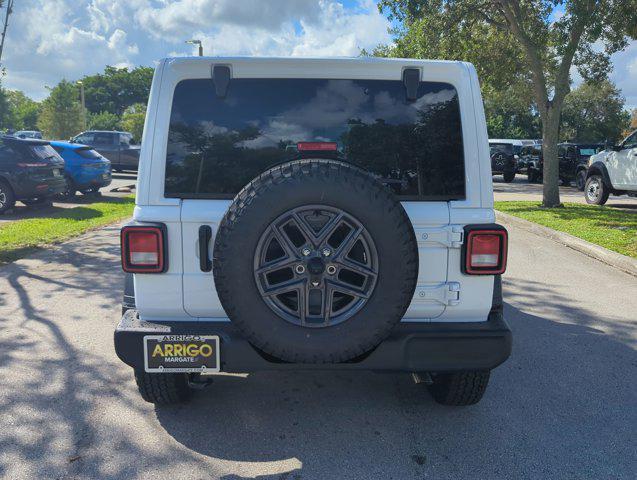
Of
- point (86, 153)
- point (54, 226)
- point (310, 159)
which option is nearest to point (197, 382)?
point (310, 159)

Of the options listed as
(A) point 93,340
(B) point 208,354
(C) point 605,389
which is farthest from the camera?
(A) point 93,340

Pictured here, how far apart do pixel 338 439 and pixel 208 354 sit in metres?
0.92

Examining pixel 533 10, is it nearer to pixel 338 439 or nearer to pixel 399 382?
pixel 399 382

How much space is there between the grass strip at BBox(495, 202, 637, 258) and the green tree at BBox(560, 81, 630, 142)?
35.7m

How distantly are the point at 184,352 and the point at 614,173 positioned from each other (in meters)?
14.0

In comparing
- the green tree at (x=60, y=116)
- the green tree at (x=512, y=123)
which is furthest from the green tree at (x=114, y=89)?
the green tree at (x=512, y=123)

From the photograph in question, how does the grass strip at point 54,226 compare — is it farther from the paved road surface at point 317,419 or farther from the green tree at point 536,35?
the green tree at point 536,35

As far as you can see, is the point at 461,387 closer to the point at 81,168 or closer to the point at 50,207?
the point at 50,207

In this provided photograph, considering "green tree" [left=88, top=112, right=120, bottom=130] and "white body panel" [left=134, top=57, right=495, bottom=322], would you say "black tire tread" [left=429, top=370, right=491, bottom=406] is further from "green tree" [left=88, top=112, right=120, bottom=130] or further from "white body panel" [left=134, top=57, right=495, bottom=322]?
"green tree" [left=88, top=112, right=120, bottom=130]

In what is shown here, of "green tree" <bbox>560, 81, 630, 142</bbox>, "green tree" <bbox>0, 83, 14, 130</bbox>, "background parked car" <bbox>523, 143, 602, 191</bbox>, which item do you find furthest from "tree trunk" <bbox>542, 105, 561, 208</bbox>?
"green tree" <bbox>0, 83, 14, 130</bbox>

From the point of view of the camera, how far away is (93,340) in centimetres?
464

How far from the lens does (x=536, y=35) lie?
13.1 m

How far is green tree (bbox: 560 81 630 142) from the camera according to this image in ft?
149

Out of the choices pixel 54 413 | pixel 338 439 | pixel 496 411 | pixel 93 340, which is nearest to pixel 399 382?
pixel 496 411
